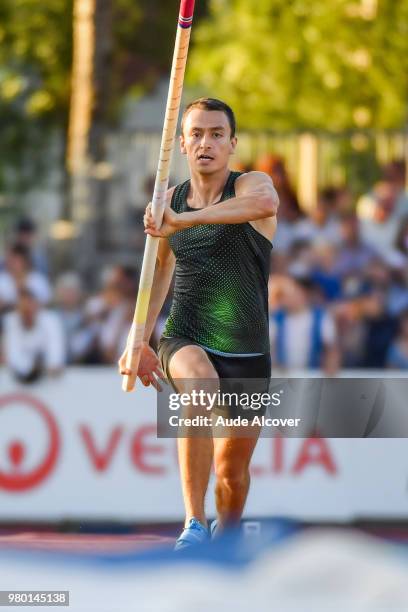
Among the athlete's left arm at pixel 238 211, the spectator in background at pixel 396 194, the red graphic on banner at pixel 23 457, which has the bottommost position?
the red graphic on banner at pixel 23 457

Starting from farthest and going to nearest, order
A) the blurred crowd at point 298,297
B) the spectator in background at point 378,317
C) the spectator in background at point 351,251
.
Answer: the spectator in background at point 351,251 → the spectator in background at point 378,317 → the blurred crowd at point 298,297

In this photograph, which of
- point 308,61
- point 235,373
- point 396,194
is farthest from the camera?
point 308,61

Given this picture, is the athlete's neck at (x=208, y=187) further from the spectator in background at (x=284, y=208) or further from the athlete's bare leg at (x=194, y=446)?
the spectator in background at (x=284, y=208)

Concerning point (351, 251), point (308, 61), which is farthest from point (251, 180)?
point (308, 61)

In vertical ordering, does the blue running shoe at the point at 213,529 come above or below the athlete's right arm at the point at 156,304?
below

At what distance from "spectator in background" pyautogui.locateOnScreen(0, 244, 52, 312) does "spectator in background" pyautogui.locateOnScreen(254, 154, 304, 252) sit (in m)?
1.78

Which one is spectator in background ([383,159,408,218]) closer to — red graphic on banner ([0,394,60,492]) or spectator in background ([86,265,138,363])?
spectator in background ([86,265,138,363])

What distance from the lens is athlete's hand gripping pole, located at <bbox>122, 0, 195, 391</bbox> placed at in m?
6.04

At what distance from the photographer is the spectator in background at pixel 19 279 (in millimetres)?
12266

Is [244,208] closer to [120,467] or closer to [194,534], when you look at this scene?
[194,534]

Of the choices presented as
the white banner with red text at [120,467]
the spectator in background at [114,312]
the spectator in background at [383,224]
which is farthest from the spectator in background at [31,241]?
the spectator in background at [383,224]

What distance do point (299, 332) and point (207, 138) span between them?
197 inches

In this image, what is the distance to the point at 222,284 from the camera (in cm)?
659

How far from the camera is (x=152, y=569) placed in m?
7.12
